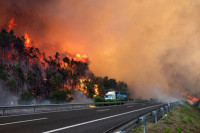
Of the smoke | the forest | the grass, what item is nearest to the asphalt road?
the grass

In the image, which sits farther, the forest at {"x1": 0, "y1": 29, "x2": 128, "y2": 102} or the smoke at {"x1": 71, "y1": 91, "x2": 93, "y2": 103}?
the smoke at {"x1": 71, "y1": 91, "x2": 93, "y2": 103}

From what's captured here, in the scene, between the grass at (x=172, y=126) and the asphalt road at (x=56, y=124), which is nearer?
the asphalt road at (x=56, y=124)

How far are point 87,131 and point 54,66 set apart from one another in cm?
8589

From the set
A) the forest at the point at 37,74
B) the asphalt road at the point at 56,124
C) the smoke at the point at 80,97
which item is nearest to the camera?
the asphalt road at the point at 56,124

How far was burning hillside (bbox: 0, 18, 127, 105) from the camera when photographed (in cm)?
6812

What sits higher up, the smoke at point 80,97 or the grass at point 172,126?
the grass at point 172,126

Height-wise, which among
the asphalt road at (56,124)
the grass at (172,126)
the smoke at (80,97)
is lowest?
the smoke at (80,97)

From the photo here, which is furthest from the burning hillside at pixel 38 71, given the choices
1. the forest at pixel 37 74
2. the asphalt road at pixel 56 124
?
the asphalt road at pixel 56 124

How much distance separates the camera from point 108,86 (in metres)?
119

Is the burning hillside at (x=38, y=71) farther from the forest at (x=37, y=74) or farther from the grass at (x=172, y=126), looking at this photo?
the grass at (x=172, y=126)

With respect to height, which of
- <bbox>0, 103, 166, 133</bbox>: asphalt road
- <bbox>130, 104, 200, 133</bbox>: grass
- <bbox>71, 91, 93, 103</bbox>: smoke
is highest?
<bbox>0, 103, 166, 133</bbox>: asphalt road

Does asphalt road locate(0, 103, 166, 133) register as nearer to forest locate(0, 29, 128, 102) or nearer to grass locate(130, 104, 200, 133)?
grass locate(130, 104, 200, 133)

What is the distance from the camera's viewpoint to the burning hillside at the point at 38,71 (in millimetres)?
68125

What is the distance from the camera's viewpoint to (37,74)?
267ft
